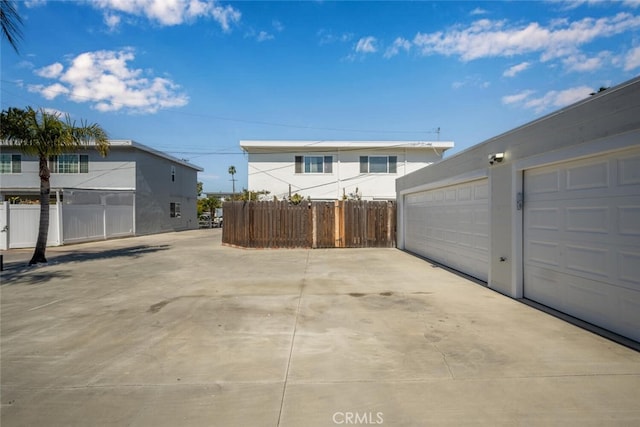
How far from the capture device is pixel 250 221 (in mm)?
15930

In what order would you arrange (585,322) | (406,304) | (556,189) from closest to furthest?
1. (585,322)
2. (556,189)
3. (406,304)

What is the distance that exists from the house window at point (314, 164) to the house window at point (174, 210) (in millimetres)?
13003

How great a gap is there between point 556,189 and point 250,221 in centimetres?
1237

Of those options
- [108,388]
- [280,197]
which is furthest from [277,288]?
[280,197]

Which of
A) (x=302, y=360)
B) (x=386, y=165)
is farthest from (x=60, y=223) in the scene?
(x=302, y=360)

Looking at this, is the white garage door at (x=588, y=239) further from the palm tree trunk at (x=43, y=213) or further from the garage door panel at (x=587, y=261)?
the palm tree trunk at (x=43, y=213)

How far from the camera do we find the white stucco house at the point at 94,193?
17125 millimetres

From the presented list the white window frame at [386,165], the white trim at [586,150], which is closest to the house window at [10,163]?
the white window frame at [386,165]

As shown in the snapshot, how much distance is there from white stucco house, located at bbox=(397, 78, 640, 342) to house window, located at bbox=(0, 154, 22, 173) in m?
27.0

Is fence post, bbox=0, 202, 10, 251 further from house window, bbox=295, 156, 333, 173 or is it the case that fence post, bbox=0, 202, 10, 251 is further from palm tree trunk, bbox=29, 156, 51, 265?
house window, bbox=295, 156, 333, 173

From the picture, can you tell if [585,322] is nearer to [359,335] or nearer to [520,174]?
[520,174]

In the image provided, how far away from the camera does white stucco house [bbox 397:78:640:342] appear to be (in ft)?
14.8

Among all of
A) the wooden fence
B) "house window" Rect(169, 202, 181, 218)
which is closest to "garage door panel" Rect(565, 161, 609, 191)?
the wooden fence

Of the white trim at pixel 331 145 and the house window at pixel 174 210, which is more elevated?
the white trim at pixel 331 145
